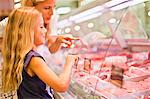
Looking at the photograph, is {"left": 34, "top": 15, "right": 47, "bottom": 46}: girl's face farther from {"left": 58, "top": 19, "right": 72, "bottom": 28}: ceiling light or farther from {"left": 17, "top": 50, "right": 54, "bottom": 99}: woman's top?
{"left": 58, "top": 19, "right": 72, "bottom": 28}: ceiling light

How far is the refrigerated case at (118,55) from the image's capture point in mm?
1933

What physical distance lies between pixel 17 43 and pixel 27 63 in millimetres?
154

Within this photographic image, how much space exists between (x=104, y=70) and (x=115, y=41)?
221 millimetres

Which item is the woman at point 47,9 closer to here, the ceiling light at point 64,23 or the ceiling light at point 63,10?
the ceiling light at point 64,23

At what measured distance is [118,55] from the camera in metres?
2.13

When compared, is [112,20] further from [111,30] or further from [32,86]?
[32,86]

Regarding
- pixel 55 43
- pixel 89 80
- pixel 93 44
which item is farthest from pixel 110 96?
pixel 93 44

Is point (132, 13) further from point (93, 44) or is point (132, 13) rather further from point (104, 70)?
point (93, 44)

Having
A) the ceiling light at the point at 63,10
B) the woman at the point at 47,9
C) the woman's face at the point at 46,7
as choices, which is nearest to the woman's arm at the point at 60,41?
the woman at the point at 47,9

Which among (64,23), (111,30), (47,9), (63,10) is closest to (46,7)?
(47,9)

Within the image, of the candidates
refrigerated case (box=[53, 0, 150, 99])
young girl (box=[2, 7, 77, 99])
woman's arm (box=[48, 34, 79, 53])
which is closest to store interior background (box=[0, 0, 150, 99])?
refrigerated case (box=[53, 0, 150, 99])

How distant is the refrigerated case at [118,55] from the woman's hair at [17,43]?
1.92ft

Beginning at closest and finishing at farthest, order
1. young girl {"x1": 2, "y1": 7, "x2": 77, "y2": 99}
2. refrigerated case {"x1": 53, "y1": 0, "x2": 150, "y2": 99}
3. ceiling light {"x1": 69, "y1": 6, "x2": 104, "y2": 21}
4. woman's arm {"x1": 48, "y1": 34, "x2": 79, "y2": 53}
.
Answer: young girl {"x1": 2, "y1": 7, "x2": 77, "y2": 99} → refrigerated case {"x1": 53, "y1": 0, "x2": 150, "y2": 99} → woman's arm {"x1": 48, "y1": 34, "x2": 79, "y2": 53} → ceiling light {"x1": 69, "y1": 6, "x2": 104, "y2": 21}

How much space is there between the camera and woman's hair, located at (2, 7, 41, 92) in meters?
1.77
